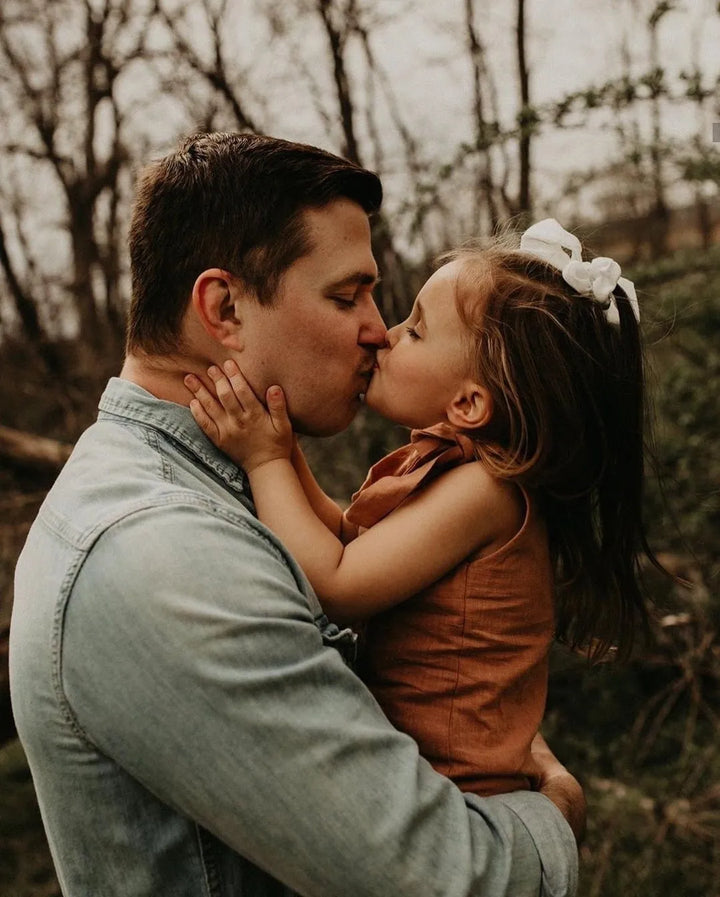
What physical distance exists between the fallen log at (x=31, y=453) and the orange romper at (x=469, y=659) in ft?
14.8

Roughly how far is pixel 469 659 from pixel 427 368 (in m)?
0.68

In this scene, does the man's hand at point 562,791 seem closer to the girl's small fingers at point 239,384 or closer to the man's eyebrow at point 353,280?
the girl's small fingers at point 239,384

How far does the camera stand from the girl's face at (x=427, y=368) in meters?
2.17

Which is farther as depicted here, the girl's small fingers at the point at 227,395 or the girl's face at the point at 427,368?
the girl's face at the point at 427,368

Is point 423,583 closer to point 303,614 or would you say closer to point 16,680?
point 303,614

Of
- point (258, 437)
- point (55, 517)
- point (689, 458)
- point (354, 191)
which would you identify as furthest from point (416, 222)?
point (55, 517)

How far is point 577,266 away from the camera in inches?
84.3

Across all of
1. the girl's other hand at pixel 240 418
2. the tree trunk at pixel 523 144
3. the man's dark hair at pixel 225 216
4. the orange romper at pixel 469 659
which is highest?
the tree trunk at pixel 523 144

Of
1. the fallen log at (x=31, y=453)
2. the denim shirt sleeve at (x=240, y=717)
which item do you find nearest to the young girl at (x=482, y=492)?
the denim shirt sleeve at (x=240, y=717)

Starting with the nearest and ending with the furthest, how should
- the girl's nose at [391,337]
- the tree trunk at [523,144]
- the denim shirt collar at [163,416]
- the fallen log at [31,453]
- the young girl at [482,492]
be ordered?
the denim shirt collar at [163,416], the young girl at [482,492], the girl's nose at [391,337], the fallen log at [31,453], the tree trunk at [523,144]

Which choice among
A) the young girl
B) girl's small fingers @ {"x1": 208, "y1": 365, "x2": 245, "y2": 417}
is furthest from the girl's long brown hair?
girl's small fingers @ {"x1": 208, "y1": 365, "x2": 245, "y2": 417}

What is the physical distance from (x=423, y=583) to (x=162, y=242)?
2.96ft

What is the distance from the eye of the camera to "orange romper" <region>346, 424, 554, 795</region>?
1891mm

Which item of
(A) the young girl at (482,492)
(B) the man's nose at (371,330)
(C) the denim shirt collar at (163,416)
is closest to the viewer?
(C) the denim shirt collar at (163,416)
